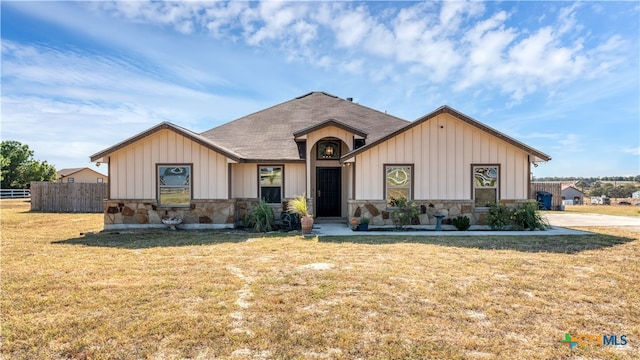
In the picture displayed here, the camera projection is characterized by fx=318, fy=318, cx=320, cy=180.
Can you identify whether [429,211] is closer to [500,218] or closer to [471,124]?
[500,218]

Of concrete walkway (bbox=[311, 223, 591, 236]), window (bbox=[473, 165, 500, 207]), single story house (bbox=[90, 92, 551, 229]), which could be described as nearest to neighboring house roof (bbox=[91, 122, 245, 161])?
single story house (bbox=[90, 92, 551, 229])

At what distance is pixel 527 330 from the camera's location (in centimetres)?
361

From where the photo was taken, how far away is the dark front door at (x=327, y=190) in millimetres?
14219

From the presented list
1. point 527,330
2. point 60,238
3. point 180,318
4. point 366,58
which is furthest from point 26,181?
point 527,330

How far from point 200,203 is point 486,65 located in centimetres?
1402

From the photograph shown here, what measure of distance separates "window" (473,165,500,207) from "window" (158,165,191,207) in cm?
1073

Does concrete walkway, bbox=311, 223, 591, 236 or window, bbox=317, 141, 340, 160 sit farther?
window, bbox=317, 141, 340, 160

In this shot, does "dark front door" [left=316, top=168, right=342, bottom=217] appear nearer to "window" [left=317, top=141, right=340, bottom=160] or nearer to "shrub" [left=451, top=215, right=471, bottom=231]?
"window" [left=317, top=141, right=340, bottom=160]

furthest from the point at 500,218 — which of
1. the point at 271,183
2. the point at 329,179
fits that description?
the point at 271,183

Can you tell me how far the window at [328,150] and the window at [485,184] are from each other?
18.5 feet

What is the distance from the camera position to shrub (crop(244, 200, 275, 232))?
11391 millimetres

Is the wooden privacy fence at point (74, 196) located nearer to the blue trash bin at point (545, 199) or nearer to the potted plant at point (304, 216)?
the potted plant at point (304, 216)

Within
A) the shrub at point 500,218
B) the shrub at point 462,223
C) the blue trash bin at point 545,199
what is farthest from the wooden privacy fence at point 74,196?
the blue trash bin at point 545,199

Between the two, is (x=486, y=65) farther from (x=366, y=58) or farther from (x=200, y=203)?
(x=200, y=203)
